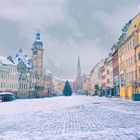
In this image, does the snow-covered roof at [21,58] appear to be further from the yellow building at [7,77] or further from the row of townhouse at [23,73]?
the yellow building at [7,77]

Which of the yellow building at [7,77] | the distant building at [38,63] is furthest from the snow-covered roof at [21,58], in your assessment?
the yellow building at [7,77]

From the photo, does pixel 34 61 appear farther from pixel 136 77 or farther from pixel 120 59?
pixel 136 77

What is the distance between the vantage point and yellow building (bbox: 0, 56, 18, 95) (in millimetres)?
89812

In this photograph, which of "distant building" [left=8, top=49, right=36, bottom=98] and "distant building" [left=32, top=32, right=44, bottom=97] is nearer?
"distant building" [left=8, top=49, right=36, bottom=98]

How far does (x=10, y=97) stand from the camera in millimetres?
68312

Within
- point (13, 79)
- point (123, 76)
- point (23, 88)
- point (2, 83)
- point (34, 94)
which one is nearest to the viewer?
point (123, 76)

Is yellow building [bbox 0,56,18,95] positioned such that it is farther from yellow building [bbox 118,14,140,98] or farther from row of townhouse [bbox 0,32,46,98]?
yellow building [bbox 118,14,140,98]

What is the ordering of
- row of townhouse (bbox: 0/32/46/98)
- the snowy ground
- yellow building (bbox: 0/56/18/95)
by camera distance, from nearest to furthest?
the snowy ground → yellow building (bbox: 0/56/18/95) → row of townhouse (bbox: 0/32/46/98)

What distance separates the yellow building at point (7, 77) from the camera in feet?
295

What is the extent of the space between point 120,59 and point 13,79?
42281 mm

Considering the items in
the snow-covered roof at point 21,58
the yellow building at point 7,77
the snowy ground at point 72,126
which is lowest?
the snowy ground at point 72,126

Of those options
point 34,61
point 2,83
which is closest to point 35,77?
point 34,61

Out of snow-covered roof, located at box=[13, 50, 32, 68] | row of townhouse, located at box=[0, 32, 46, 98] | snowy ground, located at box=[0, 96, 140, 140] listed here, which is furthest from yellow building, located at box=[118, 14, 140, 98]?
snow-covered roof, located at box=[13, 50, 32, 68]

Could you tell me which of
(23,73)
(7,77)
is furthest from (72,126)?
(23,73)
